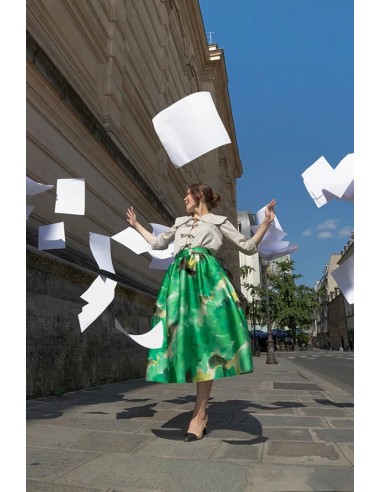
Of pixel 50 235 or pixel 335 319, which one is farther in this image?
pixel 335 319

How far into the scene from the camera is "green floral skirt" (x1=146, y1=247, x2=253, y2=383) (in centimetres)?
289

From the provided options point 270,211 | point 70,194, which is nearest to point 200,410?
point 270,211

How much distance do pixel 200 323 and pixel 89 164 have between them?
4.81 meters

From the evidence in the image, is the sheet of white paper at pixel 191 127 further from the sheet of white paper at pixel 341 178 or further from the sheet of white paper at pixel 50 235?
the sheet of white paper at pixel 50 235

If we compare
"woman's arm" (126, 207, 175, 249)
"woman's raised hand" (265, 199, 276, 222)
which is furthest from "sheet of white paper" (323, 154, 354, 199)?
"woman's arm" (126, 207, 175, 249)

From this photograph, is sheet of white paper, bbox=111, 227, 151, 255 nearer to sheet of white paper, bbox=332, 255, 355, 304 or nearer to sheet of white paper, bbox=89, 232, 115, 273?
sheet of white paper, bbox=89, 232, 115, 273

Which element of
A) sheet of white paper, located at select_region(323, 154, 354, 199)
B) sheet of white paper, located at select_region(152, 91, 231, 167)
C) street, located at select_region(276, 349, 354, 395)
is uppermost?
sheet of white paper, located at select_region(152, 91, 231, 167)

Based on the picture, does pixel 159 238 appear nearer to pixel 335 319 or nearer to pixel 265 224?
pixel 265 224

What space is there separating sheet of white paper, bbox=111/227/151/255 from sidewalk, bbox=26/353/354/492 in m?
1.37

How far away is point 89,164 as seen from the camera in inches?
279

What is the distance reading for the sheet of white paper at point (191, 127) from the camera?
3059 millimetres

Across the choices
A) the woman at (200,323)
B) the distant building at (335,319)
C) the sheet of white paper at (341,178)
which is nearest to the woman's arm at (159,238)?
the woman at (200,323)

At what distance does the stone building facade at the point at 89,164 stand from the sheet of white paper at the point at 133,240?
55.0 inches

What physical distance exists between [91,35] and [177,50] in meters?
11.0
